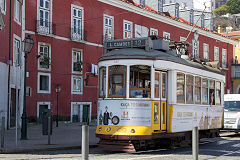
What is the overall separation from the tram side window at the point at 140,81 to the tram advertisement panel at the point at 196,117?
134 centimetres

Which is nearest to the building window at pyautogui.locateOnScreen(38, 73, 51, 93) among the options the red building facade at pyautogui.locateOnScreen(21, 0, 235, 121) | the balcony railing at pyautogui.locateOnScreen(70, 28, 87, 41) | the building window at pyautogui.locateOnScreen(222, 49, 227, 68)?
the red building facade at pyautogui.locateOnScreen(21, 0, 235, 121)

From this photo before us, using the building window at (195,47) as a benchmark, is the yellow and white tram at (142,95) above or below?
below

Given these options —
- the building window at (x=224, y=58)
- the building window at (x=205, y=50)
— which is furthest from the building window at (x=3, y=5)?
the building window at (x=224, y=58)

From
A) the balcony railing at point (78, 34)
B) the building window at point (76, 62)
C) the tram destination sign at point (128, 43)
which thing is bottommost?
the tram destination sign at point (128, 43)

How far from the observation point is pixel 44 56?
28703mm

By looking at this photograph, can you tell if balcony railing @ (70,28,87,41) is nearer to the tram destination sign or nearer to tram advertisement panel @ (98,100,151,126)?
the tram destination sign

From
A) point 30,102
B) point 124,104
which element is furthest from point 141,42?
point 30,102

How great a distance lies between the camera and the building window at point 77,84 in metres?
30.9

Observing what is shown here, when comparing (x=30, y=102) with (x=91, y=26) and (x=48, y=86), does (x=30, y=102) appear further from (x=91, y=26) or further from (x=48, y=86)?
(x=91, y=26)

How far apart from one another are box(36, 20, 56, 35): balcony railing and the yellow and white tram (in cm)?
1481

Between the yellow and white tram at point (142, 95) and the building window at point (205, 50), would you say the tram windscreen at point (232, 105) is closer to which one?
the yellow and white tram at point (142, 95)

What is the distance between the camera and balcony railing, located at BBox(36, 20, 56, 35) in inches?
1112

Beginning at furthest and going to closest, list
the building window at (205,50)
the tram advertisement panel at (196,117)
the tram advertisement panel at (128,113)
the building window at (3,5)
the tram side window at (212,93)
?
the building window at (205,50), the building window at (3,5), the tram side window at (212,93), the tram advertisement panel at (196,117), the tram advertisement panel at (128,113)

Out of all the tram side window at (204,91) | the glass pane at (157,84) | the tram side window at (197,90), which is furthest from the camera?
the tram side window at (204,91)
